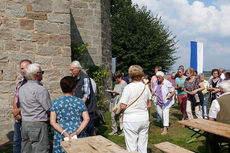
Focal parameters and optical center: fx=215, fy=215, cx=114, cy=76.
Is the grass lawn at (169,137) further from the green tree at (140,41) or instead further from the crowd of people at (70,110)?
the green tree at (140,41)

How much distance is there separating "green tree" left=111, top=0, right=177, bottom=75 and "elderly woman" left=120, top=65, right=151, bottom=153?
15.9 m

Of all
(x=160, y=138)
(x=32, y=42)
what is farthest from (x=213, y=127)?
(x=32, y=42)

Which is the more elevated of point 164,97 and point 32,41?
point 32,41

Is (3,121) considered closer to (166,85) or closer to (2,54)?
(2,54)

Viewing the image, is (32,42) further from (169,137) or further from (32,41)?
(169,137)

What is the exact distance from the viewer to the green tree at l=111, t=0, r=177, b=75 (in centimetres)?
1922

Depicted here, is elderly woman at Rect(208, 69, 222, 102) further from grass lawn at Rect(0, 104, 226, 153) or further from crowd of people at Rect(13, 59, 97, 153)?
crowd of people at Rect(13, 59, 97, 153)

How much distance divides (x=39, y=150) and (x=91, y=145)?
869 mm

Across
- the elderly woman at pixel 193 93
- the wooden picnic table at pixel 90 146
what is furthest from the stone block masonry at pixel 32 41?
the elderly woman at pixel 193 93

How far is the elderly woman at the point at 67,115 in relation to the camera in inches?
111

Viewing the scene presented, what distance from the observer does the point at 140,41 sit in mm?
19312

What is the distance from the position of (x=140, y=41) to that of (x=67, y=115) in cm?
1714

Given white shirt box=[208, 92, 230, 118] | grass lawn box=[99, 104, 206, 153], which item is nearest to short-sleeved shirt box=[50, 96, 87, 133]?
white shirt box=[208, 92, 230, 118]

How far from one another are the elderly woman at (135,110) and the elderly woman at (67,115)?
73 cm
